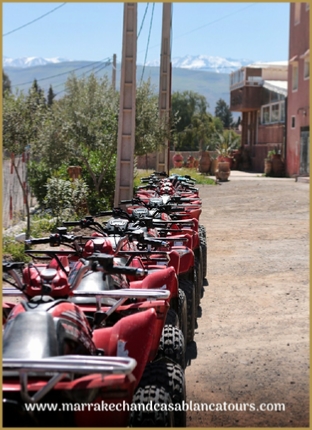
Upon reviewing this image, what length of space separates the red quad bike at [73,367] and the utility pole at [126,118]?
1084cm

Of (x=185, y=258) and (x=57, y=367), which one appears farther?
(x=185, y=258)

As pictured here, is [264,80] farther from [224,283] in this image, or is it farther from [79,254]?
[79,254]

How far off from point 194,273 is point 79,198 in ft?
28.4

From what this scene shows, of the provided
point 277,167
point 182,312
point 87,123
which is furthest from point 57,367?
point 277,167

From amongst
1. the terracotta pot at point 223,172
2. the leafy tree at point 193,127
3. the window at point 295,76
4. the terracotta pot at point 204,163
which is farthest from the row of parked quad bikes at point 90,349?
the leafy tree at point 193,127

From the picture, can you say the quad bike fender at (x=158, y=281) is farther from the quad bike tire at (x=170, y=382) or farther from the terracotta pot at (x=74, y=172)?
the terracotta pot at (x=74, y=172)

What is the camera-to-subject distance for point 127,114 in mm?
15125

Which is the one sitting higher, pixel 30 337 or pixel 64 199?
pixel 30 337

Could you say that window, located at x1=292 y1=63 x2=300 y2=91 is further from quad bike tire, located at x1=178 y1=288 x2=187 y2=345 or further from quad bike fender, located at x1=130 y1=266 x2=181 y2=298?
quad bike fender, located at x1=130 y1=266 x2=181 y2=298

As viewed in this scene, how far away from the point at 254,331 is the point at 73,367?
15.9 feet

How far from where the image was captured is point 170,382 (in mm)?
4141

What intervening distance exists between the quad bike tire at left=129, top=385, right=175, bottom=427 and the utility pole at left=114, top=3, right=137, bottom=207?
11.1 meters

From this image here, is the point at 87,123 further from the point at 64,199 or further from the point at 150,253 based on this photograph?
the point at 150,253

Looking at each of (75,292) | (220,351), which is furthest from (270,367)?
(75,292)
